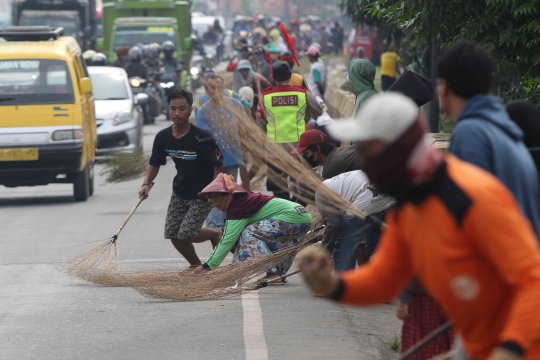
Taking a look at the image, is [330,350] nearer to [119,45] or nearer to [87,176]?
[87,176]

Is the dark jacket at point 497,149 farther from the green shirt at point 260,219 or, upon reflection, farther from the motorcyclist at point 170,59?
the motorcyclist at point 170,59

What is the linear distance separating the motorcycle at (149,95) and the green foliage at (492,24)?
53.3 ft

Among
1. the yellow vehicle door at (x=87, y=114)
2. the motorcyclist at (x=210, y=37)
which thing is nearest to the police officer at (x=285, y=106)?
the yellow vehicle door at (x=87, y=114)

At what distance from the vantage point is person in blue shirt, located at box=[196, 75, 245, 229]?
8.01 meters

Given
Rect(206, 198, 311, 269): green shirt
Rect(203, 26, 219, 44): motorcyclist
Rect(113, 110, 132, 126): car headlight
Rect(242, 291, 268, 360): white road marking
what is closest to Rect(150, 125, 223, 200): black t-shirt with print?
Rect(206, 198, 311, 269): green shirt

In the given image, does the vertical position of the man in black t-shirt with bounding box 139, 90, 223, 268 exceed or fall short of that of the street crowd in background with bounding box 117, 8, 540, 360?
it falls short

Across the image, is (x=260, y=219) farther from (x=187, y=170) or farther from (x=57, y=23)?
(x=57, y=23)

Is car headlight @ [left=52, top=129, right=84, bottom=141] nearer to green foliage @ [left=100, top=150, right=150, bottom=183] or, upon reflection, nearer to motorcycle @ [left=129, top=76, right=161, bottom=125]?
green foliage @ [left=100, top=150, right=150, bottom=183]

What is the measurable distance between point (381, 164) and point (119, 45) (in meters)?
28.0

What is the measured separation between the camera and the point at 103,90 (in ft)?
70.2

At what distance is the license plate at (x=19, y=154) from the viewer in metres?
14.7

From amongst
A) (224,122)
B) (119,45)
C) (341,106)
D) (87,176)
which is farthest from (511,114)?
(119,45)

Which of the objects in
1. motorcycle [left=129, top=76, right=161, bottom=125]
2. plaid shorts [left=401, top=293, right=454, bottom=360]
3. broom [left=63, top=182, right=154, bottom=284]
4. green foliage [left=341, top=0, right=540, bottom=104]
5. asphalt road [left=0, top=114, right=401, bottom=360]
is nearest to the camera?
plaid shorts [left=401, top=293, right=454, bottom=360]

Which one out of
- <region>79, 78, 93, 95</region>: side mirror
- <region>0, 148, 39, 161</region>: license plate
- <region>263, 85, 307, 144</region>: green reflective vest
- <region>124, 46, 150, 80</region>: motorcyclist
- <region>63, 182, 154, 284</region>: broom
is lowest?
<region>124, 46, 150, 80</region>: motorcyclist
